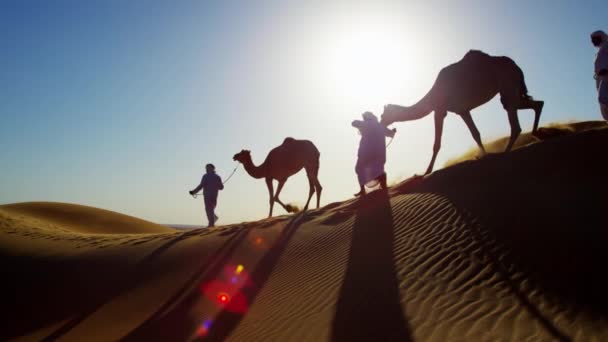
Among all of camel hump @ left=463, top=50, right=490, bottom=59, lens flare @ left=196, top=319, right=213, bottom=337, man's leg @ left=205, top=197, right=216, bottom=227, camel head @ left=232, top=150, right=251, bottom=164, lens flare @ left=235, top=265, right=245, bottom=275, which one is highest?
camel hump @ left=463, top=50, right=490, bottom=59

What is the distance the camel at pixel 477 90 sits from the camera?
32.3ft

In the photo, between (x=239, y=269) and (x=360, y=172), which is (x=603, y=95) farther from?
(x=239, y=269)

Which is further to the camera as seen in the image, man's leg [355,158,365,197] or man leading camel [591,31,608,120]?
man's leg [355,158,365,197]

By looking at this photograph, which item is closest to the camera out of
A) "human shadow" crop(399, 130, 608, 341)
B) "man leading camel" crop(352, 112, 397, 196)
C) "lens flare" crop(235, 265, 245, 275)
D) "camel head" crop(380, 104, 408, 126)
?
"human shadow" crop(399, 130, 608, 341)

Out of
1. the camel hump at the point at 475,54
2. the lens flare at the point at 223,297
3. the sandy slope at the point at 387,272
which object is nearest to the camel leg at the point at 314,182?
the sandy slope at the point at 387,272

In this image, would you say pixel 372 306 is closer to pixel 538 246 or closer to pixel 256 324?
pixel 256 324

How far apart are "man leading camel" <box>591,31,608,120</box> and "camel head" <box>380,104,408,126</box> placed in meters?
4.12

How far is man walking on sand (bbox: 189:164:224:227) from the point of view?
50.5 feet

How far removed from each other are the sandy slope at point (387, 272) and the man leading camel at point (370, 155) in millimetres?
1015

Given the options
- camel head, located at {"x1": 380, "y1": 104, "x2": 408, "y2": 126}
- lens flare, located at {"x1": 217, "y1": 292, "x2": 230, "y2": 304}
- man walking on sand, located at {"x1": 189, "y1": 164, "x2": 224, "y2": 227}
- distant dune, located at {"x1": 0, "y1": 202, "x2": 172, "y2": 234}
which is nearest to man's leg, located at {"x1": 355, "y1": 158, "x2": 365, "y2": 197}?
camel head, located at {"x1": 380, "y1": 104, "x2": 408, "y2": 126}

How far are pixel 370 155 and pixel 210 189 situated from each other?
7133 mm

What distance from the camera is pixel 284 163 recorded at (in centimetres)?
1459

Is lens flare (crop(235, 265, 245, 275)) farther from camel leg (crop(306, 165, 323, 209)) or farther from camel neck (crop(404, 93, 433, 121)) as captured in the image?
camel leg (crop(306, 165, 323, 209))

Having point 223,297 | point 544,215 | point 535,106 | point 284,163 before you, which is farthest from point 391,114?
point 223,297
